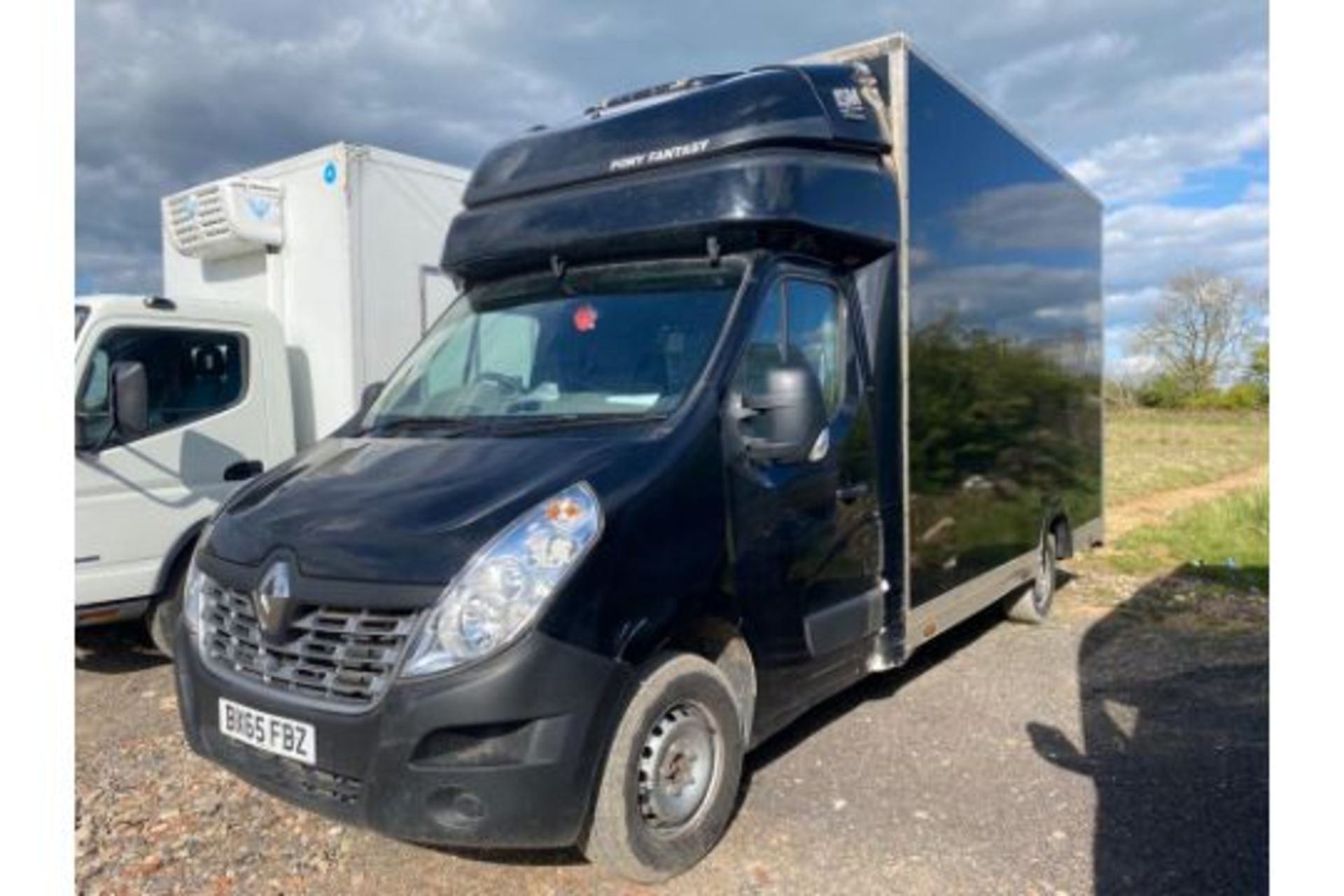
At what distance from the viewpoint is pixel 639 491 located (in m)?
3.30

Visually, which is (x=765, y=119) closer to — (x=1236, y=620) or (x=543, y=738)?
(x=543, y=738)

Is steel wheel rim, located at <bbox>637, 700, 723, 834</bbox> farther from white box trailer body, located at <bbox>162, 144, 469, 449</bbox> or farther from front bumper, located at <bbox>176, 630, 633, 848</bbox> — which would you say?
white box trailer body, located at <bbox>162, 144, 469, 449</bbox>

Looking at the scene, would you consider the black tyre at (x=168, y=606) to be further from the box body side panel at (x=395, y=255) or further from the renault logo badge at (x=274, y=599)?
the renault logo badge at (x=274, y=599)

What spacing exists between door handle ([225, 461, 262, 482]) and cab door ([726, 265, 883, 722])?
154 inches

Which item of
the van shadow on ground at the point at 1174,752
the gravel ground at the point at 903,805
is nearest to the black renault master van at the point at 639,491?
the gravel ground at the point at 903,805

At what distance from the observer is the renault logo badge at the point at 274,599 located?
3176 millimetres

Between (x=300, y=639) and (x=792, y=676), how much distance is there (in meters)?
1.96

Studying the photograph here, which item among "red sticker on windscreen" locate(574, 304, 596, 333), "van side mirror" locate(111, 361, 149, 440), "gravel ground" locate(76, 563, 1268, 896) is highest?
"red sticker on windscreen" locate(574, 304, 596, 333)

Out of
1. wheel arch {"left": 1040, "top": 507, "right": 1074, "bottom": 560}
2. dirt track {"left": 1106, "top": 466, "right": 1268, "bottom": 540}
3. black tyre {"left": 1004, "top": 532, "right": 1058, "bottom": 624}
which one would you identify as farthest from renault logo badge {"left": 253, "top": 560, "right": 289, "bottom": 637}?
dirt track {"left": 1106, "top": 466, "right": 1268, "bottom": 540}

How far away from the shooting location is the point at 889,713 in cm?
531

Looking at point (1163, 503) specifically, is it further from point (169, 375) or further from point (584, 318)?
point (169, 375)

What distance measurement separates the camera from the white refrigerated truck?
569 centimetres

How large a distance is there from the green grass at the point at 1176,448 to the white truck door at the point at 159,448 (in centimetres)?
1075

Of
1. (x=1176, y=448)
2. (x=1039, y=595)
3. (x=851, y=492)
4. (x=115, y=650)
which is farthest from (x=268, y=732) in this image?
(x=1176, y=448)
